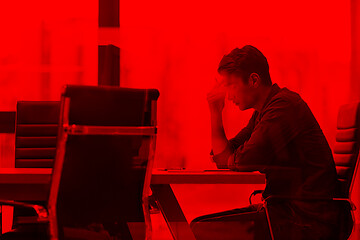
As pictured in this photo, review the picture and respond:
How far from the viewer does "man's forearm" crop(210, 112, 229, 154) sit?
2.93m

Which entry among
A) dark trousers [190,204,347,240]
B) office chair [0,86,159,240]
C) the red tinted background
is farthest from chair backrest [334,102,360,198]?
the red tinted background

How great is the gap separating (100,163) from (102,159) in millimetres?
17

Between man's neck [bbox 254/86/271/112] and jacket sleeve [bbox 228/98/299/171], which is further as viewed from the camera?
man's neck [bbox 254/86/271/112]

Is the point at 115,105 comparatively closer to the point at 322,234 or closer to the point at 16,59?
the point at 322,234

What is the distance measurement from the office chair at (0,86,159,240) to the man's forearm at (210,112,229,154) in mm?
878

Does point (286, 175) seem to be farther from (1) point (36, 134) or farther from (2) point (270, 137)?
(1) point (36, 134)

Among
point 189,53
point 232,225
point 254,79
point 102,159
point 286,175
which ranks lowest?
point 232,225

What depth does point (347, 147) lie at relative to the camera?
A: 2553mm

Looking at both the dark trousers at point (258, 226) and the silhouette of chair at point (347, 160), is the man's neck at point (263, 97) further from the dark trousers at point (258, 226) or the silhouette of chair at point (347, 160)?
the dark trousers at point (258, 226)

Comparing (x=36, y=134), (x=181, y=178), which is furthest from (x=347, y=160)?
(x=36, y=134)

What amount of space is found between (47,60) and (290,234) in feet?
10.4

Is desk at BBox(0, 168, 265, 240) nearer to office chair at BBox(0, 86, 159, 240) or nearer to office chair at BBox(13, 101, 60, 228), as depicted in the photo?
office chair at BBox(0, 86, 159, 240)

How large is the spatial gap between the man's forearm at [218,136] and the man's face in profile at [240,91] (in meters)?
0.15

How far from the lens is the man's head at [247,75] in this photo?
288cm
